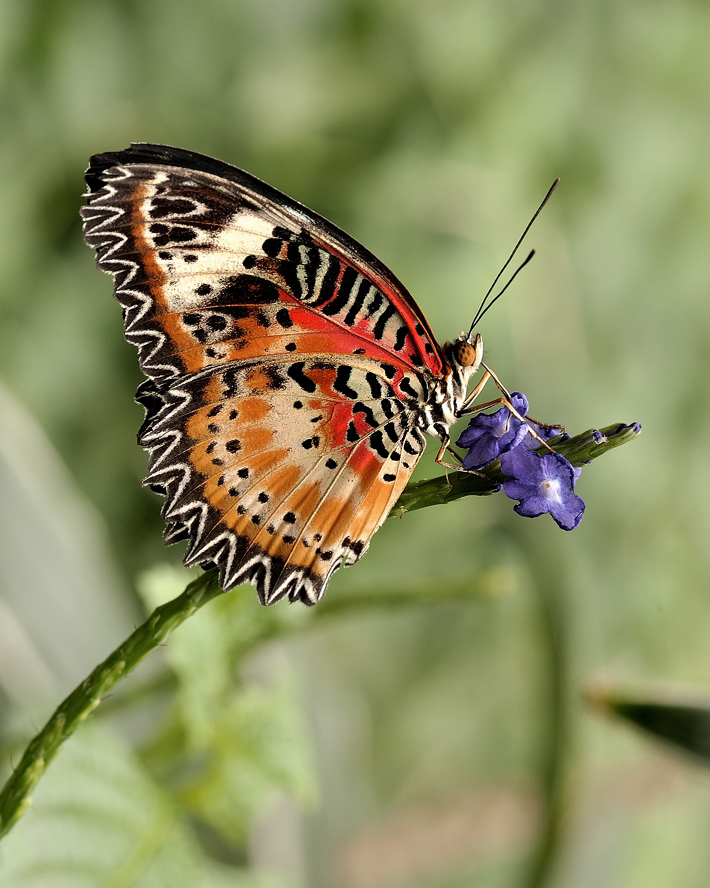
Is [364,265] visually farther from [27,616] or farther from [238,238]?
[27,616]

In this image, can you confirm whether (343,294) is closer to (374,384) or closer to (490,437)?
(374,384)

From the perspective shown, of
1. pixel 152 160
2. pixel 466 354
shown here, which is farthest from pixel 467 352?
pixel 152 160

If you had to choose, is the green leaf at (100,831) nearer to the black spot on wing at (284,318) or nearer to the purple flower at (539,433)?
the black spot on wing at (284,318)

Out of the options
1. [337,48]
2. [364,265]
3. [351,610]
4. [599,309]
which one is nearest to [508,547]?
[599,309]

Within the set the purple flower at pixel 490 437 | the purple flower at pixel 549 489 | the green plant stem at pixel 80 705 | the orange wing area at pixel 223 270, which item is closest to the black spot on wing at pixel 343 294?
the orange wing area at pixel 223 270

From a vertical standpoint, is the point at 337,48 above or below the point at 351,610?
above
